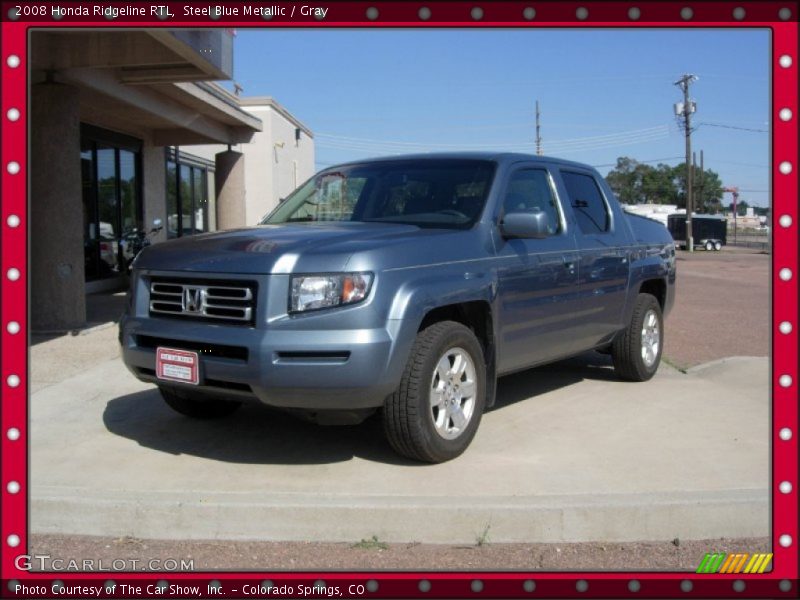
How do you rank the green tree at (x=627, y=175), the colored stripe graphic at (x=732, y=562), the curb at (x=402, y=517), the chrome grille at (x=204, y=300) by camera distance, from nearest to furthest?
the colored stripe graphic at (x=732, y=562) < the curb at (x=402, y=517) < the chrome grille at (x=204, y=300) < the green tree at (x=627, y=175)

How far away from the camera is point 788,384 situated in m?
2.45

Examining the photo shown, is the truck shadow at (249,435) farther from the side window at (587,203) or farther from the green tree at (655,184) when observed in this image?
the green tree at (655,184)

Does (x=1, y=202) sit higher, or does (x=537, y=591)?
(x=1, y=202)

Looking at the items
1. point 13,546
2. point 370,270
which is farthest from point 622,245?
point 13,546

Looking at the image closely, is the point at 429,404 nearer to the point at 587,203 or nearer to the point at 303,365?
the point at 303,365

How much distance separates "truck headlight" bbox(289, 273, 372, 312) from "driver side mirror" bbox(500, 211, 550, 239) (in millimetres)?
1231

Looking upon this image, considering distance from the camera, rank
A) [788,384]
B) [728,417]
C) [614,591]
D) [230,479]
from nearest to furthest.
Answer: [788,384] → [614,591] → [230,479] → [728,417]

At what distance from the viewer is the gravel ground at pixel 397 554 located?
11.9 ft

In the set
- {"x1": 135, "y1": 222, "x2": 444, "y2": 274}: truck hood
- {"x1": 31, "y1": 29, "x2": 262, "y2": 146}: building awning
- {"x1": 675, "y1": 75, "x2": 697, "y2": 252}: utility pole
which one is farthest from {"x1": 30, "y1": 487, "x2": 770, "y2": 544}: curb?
{"x1": 675, "y1": 75, "x2": 697, "y2": 252}: utility pole

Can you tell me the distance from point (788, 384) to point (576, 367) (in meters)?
5.21

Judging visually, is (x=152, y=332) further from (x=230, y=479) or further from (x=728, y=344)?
(x=728, y=344)

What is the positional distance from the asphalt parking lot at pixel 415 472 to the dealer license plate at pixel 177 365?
55cm

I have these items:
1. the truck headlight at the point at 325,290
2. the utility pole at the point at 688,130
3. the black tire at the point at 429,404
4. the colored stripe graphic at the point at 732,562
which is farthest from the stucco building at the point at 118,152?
the utility pole at the point at 688,130

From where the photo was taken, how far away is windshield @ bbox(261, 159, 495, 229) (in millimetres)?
5125
